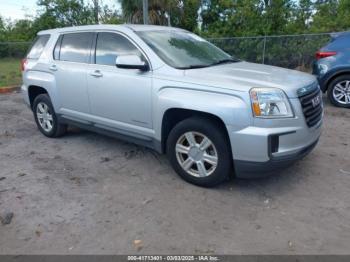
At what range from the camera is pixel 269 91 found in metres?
3.55

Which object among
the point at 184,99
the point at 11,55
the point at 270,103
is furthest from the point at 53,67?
the point at 11,55

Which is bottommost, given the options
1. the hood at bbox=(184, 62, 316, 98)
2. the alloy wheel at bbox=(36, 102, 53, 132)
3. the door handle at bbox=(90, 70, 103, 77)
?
the alloy wheel at bbox=(36, 102, 53, 132)

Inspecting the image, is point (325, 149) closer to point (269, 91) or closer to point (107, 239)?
point (269, 91)

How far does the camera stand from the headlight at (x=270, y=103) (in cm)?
349

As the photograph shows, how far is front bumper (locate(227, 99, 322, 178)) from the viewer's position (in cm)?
349

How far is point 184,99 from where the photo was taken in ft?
12.8

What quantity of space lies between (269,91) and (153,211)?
168 centimetres

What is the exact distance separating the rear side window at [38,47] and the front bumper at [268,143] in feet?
12.9

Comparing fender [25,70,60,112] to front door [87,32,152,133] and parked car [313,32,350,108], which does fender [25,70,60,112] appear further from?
parked car [313,32,350,108]

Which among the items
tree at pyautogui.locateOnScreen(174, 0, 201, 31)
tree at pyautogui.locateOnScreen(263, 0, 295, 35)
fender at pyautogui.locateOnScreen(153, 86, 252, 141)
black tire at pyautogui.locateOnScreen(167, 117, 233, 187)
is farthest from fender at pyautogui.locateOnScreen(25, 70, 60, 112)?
tree at pyautogui.locateOnScreen(174, 0, 201, 31)

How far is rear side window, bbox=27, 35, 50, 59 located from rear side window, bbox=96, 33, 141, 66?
4.91 ft

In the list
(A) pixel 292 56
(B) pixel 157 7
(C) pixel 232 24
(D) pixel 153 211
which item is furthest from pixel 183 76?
(B) pixel 157 7

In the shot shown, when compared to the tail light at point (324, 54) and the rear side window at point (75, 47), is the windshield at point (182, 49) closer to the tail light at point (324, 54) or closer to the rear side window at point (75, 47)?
the rear side window at point (75, 47)

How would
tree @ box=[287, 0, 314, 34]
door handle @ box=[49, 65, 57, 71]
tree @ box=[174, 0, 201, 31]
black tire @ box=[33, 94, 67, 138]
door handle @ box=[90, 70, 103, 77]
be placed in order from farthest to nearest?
tree @ box=[174, 0, 201, 31]
tree @ box=[287, 0, 314, 34]
black tire @ box=[33, 94, 67, 138]
door handle @ box=[49, 65, 57, 71]
door handle @ box=[90, 70, 103, 77]
